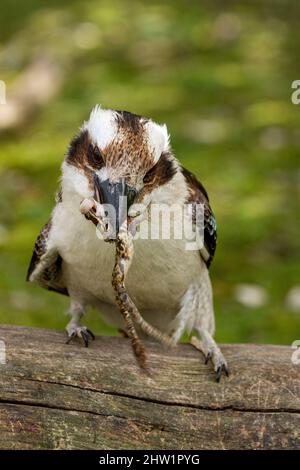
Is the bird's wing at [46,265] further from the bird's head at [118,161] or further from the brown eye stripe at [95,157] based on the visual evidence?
the brown eye stripe at [95,157]

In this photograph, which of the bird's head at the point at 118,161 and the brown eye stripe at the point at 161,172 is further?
the brown eye stripe at the point at 161,172

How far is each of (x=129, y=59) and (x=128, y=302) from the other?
9732mm

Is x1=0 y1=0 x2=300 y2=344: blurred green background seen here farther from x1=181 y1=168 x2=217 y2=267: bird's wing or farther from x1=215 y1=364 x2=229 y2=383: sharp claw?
x1=215 y1=364 x2=229 y2=383: sharp claw

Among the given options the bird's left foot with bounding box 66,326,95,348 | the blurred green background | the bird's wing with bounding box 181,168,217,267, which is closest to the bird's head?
the bird's wing with bounding box 181,168,217,267

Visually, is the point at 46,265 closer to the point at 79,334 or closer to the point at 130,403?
the point at 79,334

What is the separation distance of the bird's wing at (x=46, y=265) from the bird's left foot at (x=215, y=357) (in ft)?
3.03

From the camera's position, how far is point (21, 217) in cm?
997

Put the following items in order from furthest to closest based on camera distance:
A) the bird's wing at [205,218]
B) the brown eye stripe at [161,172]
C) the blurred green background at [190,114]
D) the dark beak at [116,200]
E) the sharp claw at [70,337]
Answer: the blurred green background at [190,114] < the bird's wing at [205,218] < the sharp claw at [70,337] < the brown eye stripe at [161,172] < the dark beak at [116,200]

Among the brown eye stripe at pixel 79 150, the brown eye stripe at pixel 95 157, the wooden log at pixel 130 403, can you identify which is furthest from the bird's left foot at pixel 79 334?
the brown eye stripe at pixel 95 157

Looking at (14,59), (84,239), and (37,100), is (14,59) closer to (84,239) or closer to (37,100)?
(37,100)

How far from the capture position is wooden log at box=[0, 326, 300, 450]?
5.09 m

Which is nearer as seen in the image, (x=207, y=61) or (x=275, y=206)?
(x=275, y=206)

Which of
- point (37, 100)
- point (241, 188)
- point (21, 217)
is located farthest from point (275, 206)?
point (37, 100)

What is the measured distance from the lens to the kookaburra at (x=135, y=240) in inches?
199
